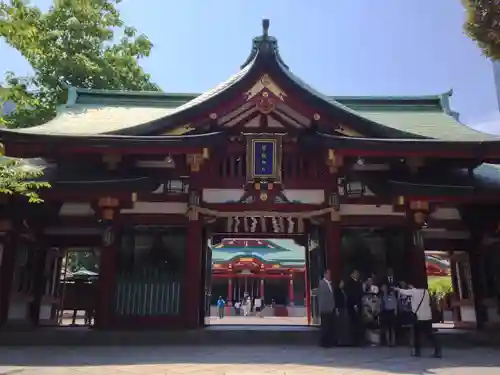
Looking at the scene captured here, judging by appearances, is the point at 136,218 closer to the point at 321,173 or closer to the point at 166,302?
the point at 166,302

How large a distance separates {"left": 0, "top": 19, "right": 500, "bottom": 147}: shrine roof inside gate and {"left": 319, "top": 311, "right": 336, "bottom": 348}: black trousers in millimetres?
4363

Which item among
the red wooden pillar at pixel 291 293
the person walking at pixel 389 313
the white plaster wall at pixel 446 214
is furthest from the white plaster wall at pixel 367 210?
the red wooden pillar at pixel 291 293

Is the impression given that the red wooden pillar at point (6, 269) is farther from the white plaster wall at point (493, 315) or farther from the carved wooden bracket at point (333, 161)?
the white plaster wall at point (493, 315)

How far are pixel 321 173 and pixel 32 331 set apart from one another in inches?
325

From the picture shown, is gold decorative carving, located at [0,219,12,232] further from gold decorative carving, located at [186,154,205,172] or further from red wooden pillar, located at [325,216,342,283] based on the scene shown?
red wooden pillar, located at [325,216,342,283]

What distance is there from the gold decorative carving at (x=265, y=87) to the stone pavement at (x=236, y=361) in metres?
6.51

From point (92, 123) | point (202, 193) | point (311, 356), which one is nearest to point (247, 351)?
point (311, 356)

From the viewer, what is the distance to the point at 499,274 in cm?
1335

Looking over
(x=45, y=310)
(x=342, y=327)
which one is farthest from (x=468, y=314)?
(x=45, y=310)

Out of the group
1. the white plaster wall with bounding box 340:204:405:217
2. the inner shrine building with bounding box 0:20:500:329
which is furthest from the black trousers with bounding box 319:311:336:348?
the white plaster wall with bounding box 340:204:405:217

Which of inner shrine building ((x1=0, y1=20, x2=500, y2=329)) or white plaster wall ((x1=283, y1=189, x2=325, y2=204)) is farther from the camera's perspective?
white plaster wall ((x1=283, y1=189, x2=325, y2=204))

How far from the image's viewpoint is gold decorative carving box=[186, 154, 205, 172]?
12012 millimetres

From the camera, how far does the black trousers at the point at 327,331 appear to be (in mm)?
10367

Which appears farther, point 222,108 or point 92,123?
point 92,123
